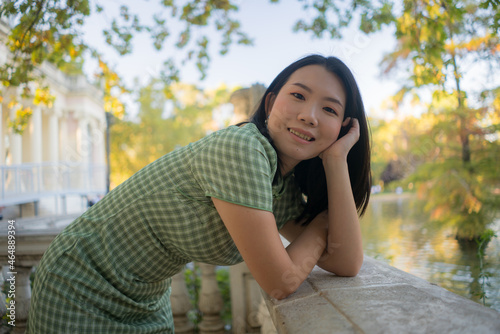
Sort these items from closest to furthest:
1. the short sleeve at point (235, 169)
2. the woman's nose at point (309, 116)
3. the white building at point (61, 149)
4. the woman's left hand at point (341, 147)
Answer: the short sleeve at point (235, 169)
the woman's nose at point (309, 116)
the woman's left hand at point (341, 147)
the white building at point (61, 149)

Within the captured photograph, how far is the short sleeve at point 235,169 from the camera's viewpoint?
Answer: 1.03 meters

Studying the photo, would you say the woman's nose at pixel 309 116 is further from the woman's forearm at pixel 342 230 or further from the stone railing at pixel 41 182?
the stone railing at pixel 41 182

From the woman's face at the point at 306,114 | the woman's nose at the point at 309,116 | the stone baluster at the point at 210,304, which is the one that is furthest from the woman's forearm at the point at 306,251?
the stone baluster at the point at 210,304

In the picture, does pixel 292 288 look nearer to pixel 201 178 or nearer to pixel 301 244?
pixel 301 244

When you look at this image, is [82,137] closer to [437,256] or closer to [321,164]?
[437,256]

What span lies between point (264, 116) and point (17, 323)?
1755 mm

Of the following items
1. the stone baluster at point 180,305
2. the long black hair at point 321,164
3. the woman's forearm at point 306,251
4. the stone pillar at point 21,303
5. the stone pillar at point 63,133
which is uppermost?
the stone pillar at point 63,133

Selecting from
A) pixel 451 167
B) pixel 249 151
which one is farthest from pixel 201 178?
pixel 451 167

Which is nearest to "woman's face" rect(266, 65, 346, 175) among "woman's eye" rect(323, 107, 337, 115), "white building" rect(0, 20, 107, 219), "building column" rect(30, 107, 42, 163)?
"woman's eye" rect(323, 107, 337, 115)

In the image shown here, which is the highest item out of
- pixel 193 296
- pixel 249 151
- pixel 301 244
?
pixel 249 151

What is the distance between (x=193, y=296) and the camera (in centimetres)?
362

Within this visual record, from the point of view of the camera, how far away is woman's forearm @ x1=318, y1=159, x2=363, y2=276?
1.33 m

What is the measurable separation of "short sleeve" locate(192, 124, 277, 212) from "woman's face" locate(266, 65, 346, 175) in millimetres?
201

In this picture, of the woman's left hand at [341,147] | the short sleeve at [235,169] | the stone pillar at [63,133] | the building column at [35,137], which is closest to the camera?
the short sleeve at [235,169]
